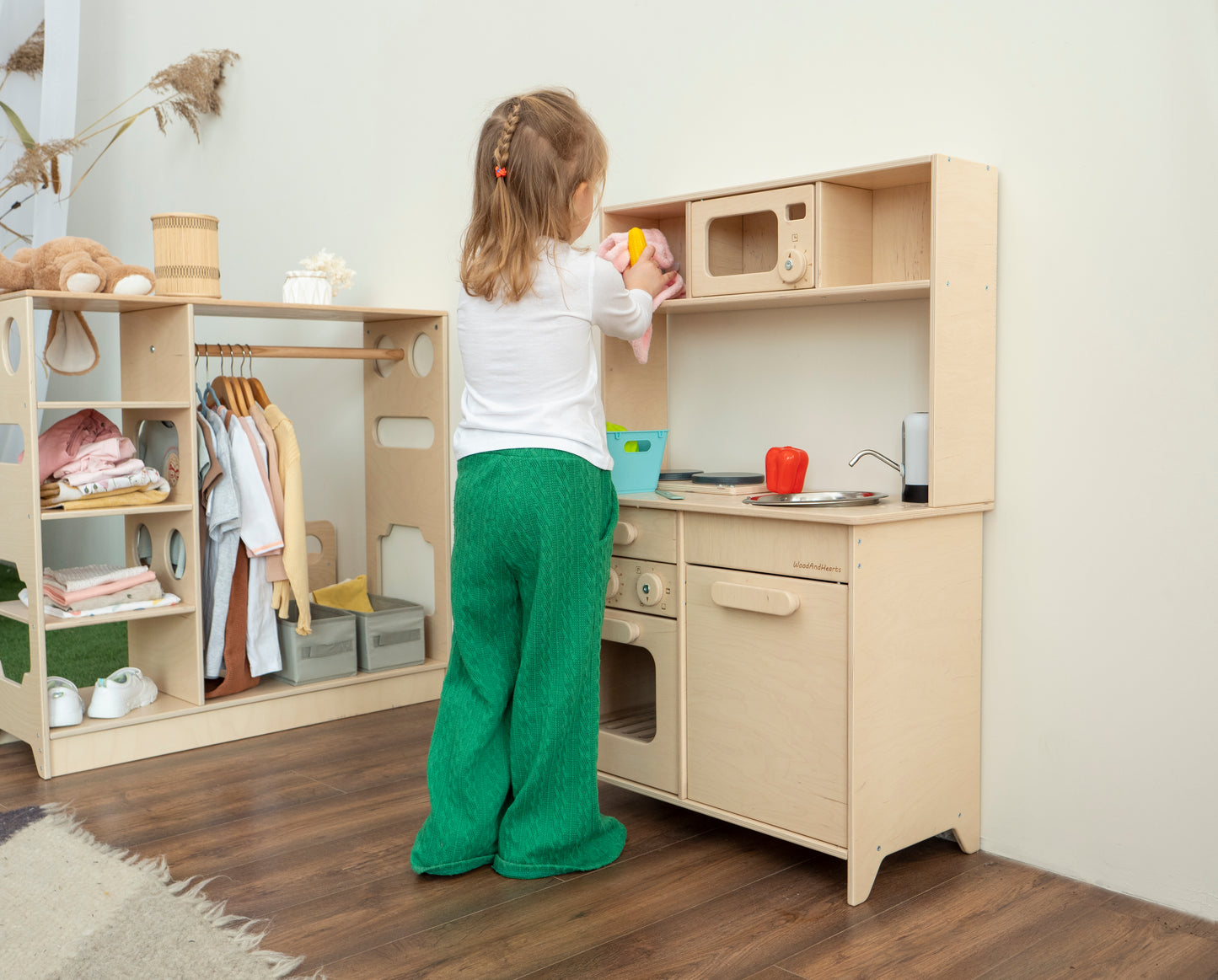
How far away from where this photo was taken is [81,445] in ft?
9.31

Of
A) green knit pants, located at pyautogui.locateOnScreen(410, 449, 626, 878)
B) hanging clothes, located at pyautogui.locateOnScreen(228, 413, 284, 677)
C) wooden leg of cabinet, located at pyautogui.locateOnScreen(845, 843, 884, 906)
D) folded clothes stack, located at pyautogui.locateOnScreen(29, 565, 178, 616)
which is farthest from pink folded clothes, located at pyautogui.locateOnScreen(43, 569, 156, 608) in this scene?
wooden leg of cabinet, located at pyautogui.locateOnScreen(845, 843, 884, 906)

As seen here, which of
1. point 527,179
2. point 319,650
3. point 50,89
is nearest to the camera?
point 527,179

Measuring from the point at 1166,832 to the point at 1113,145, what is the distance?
3.97ft

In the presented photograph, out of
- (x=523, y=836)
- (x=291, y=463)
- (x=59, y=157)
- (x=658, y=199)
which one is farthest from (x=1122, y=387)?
(x=59, y=157)

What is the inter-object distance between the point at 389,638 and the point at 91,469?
96cm

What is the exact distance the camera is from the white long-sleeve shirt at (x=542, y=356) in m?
→ 2.04

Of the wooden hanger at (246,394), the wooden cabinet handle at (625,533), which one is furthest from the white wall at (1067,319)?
the wooden hanger at (246,394)

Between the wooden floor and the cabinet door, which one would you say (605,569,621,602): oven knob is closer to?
the cabinet door

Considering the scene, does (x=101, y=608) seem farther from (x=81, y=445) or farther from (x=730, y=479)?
(x=730, y=479)

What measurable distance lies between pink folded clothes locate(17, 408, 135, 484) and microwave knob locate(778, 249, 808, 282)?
5.66 ft

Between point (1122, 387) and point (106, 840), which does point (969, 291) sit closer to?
point (1122, 387)

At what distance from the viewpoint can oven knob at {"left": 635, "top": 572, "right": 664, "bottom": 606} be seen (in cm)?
230

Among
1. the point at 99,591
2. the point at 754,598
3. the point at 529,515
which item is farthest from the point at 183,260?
the point at 754,598

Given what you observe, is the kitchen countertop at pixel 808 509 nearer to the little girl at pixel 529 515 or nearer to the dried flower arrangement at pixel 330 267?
the little girl at pixel 529 515
